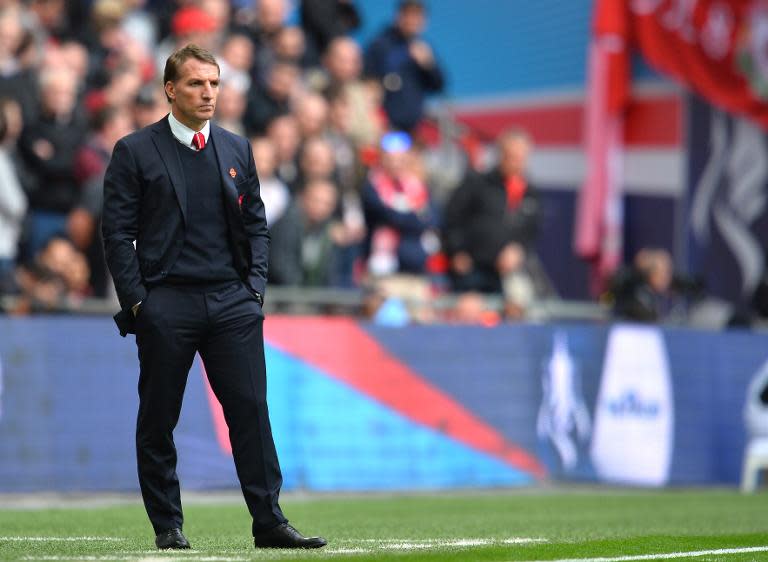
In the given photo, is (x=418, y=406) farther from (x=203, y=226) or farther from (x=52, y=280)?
(x=203, y=226)

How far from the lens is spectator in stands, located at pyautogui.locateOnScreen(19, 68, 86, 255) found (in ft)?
48.6

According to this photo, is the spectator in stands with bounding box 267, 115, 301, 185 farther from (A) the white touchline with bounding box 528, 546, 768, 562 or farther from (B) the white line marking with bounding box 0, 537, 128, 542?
(A) the white touchline with bounding box 528, 546, 768, 562

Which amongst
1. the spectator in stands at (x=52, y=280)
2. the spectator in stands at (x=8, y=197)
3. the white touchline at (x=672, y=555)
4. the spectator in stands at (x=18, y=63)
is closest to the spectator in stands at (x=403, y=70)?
the spectator in stands at (x=18, y=63)

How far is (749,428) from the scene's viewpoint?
53.6ft

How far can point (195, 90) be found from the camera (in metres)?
7.90

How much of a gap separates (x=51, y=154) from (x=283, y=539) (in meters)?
7.59

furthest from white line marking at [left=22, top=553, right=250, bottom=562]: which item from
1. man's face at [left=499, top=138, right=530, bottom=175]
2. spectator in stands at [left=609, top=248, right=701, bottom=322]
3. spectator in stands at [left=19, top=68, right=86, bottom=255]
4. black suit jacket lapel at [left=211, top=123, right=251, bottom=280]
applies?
man's face at [left=499, top=138, right=530, bottom=175]

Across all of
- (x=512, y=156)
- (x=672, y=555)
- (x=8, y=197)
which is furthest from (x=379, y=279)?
(x=672, y=555)

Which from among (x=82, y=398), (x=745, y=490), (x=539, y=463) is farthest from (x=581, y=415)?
(x=82, y=398)

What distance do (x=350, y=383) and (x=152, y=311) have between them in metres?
6.97

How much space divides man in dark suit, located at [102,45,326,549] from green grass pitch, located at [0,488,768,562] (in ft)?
1.27

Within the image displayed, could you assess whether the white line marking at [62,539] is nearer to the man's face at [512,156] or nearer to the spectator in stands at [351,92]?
the man's face at [512,156]

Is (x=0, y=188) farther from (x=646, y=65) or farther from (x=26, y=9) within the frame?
(x=646, y=65)

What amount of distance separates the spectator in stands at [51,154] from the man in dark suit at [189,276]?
6.97 metres
